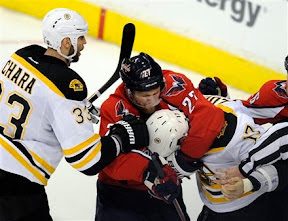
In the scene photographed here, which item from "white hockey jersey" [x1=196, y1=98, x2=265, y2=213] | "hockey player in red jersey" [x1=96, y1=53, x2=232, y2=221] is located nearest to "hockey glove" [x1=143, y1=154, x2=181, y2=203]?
"hockey player in red jersey" [x1=96, y1=53, x2=232, y2=221]

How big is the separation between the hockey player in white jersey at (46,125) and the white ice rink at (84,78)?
742mm

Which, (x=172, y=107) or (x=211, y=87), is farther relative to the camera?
(x=211, y=87)

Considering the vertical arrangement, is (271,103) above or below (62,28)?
below

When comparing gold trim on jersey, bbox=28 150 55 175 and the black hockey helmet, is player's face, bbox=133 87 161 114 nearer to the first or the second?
the black hockey helmet

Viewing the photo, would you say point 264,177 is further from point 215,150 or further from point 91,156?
point 91,156

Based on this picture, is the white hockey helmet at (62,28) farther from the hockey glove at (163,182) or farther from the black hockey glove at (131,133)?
the hockey glove at (163,182)

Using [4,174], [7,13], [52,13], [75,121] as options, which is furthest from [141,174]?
[7,13]

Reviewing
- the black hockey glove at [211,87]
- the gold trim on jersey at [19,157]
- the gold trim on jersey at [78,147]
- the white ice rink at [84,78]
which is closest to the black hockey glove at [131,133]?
the gold trim on jersey at [78,147]

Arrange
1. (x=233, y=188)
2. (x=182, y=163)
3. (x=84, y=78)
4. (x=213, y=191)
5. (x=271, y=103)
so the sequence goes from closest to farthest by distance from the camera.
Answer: (x=233, y=188)
(x=182, y=163)
(x=213, y=191)
(x=271, y=103)
(x=84, y=78)

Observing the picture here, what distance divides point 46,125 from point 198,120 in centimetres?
54

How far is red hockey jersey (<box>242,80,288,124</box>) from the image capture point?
3.08 m

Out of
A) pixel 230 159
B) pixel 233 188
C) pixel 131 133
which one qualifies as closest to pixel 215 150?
pixel 230 159

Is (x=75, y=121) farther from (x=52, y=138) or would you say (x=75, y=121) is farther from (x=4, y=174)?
(x=4, y=174)

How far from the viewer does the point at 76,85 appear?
257 cm
